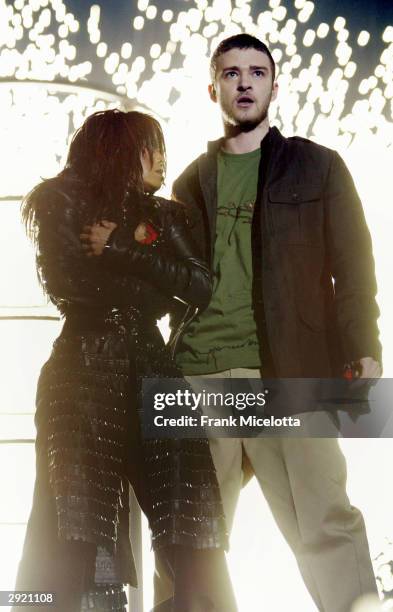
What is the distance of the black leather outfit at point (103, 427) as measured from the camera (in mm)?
1148

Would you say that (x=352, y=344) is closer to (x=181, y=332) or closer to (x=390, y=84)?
(x=181, y=332)

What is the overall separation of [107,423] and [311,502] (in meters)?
0.43

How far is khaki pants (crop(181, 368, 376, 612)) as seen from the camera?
130 centimetres

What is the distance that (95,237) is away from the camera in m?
1.20

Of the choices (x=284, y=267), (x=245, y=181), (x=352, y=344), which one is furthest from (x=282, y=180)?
(x=352, y=344)

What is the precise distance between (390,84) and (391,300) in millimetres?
551

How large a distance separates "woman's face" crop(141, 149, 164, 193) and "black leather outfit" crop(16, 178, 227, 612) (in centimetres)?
11

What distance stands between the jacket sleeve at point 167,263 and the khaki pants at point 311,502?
0.22m


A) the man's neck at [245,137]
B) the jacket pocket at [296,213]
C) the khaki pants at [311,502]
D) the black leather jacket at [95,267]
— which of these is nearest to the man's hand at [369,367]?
the khaki pants at [311,502]

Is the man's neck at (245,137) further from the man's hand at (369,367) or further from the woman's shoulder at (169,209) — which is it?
the man's hand at (369,367)

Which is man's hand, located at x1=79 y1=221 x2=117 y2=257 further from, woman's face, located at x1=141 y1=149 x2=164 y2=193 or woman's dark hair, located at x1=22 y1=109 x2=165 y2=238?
woman's face, located at x1=141 y1=149 x2=164 y2=193

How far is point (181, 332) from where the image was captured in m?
1.39

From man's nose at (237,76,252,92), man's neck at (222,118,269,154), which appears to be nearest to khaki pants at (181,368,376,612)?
man's neck at (222,118,269,154)

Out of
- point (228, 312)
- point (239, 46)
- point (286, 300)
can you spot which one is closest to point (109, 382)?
point (228, 312)
